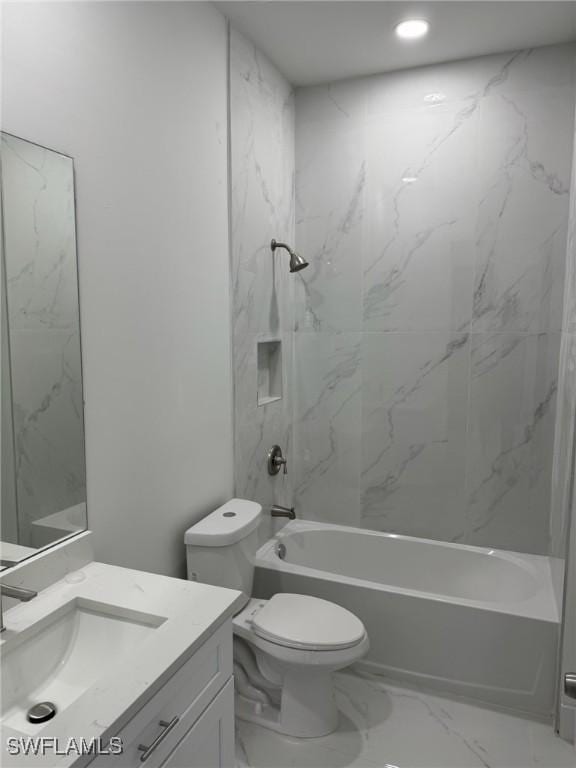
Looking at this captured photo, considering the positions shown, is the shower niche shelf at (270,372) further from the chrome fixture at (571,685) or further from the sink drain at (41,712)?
the chrome fixture at (571,685)

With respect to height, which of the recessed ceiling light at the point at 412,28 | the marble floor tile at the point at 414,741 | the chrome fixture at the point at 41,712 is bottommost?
the marble floor tile at the point at 414,741

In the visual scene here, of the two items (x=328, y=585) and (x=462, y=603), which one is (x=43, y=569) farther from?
(x=462, y=603)

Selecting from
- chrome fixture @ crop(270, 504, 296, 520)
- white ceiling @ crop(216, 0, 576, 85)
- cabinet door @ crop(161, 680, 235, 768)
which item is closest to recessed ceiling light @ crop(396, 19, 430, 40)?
white ceiling @ crop(216, 0, 576, 85)

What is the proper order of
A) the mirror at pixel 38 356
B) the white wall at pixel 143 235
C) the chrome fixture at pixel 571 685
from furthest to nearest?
1. the white wall at pixel 143 235
2. the mirror at pixel 38 356
3. the chrome fixture at pixel 571 685

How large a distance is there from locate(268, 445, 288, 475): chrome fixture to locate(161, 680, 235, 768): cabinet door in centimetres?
144

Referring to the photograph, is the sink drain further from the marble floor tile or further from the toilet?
the marble floor tile

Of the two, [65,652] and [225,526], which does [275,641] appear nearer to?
[225,526]

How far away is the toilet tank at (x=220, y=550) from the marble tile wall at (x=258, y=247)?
40 centimetres

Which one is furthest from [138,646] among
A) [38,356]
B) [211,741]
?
[38,356]

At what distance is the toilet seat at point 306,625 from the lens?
1.98 metres

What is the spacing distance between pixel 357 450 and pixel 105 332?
1.75 m

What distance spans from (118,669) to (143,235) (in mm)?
1297

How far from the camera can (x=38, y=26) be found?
4.56ft

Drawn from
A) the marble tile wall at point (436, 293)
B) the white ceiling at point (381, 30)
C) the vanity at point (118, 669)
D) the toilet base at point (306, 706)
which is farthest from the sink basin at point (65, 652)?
the white ceiling at point (381, 30)
